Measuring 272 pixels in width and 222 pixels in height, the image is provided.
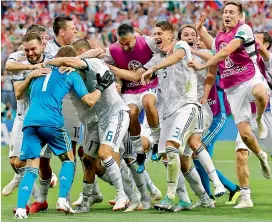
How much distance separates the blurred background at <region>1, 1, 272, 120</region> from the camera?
28938 mm

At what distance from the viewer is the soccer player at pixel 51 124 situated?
937 centimetres

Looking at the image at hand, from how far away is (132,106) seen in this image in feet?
37.2

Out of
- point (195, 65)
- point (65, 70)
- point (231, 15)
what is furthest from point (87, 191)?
point (231, 15)

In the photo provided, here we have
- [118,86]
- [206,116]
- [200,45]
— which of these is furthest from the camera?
[200,45]

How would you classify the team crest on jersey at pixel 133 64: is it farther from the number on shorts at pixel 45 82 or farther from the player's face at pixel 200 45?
the number on shorts at pixel 45 82

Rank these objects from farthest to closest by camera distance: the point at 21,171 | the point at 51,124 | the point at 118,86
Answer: the point at 118,86 < the point at 21,171 < the point at 51,124

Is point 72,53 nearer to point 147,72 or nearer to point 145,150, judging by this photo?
point 147,72

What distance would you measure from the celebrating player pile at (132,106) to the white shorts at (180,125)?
0.05 ft

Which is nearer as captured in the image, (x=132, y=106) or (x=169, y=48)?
(x=169, y=48)

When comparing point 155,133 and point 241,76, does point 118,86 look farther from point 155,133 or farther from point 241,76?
point 241,76

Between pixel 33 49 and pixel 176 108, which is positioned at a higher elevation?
pixel 33 49

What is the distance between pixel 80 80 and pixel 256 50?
8.53 feet

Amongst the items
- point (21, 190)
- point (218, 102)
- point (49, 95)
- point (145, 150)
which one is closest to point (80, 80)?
point (49, 95)

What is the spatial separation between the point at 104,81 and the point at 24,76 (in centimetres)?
126
